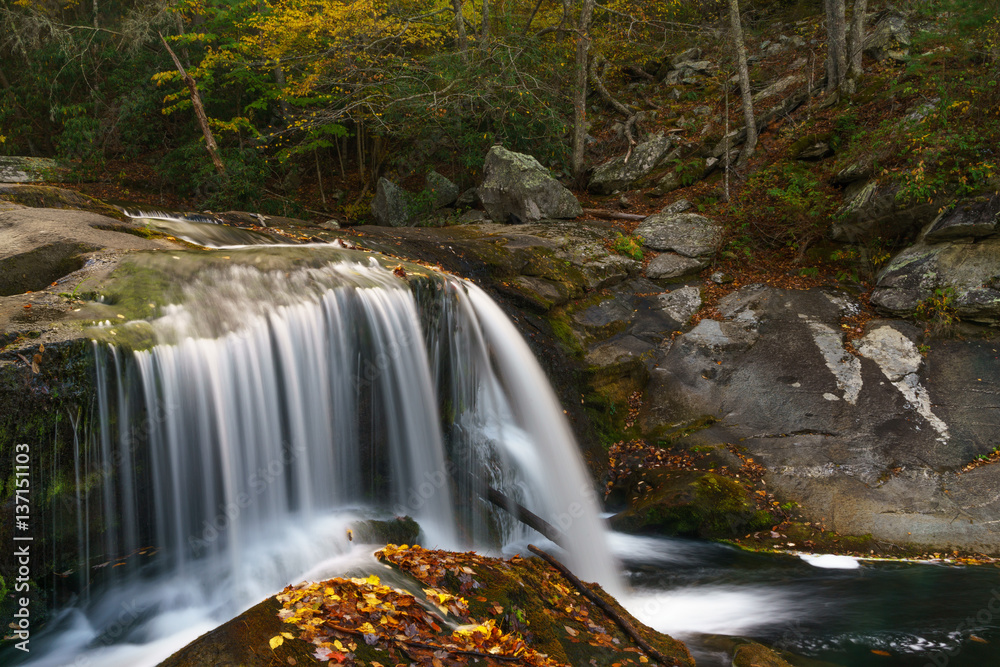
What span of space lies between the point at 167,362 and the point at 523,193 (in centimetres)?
853

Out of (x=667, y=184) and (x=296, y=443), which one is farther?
(x=667, y=184)

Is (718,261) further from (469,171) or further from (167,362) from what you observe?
(167,362)

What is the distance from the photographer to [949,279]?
827cm

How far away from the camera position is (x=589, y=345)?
904cm

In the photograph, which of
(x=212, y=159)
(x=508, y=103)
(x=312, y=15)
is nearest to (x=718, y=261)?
(x=508, y=103)

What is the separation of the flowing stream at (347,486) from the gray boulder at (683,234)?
4804mm

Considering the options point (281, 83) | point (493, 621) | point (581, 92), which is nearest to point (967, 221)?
point (581, 92)

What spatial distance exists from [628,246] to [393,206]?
238 inches

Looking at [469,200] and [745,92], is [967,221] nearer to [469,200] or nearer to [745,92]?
[745,92]

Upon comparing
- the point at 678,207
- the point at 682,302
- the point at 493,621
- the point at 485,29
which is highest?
the point at 485,29

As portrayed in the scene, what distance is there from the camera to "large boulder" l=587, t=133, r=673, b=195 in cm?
1382

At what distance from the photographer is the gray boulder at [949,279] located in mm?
8008

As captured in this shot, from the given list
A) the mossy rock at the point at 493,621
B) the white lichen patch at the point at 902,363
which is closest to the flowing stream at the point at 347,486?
the mossy rock at the point at 493,621

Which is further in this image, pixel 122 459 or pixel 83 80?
pixel 83 80
